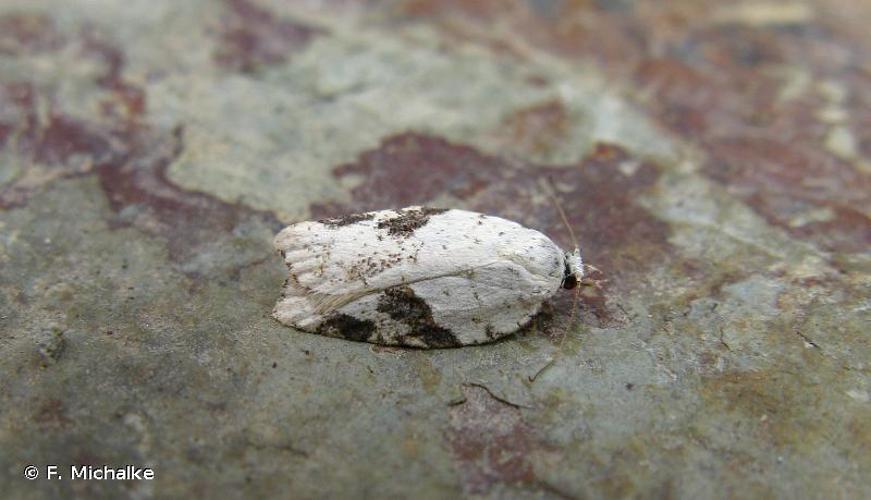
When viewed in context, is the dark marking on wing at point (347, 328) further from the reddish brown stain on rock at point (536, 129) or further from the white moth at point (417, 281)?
the reddish brown stain on rock at point (536, 129)

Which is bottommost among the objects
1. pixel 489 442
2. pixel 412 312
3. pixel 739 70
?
pixel 489 442

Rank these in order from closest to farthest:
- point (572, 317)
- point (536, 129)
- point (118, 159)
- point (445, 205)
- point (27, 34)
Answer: point (572, 317) < point (445, 205) < point (118, 159) < point (536, 129) < point (27, 34)

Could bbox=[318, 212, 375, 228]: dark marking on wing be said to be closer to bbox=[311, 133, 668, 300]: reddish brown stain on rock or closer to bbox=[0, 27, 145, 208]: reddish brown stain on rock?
bbox=[311, 133, 668, 300]: reddish brown stain on rock

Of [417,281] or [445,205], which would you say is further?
[445,205]

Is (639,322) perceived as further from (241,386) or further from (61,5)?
(61,5)

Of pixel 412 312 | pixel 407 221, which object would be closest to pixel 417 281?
pixel 412 312

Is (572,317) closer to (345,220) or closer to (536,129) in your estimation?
(345,220)

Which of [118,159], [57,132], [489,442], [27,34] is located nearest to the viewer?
[489,442]

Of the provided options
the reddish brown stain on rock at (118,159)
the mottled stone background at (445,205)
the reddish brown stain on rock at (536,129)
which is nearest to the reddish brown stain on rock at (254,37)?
the mottled stone background at (445,205)
